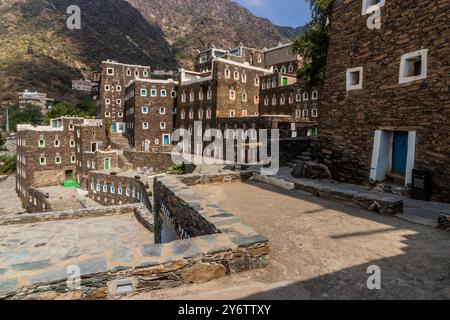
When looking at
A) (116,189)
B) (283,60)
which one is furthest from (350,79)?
(283,60)

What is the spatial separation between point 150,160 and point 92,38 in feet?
293

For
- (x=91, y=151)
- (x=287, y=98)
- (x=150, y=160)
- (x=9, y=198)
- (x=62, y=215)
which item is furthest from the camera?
(x=9, y=198)

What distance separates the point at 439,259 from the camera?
15.2 feet

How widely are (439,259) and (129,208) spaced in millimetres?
12216

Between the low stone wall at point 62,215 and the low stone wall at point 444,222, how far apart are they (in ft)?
37.9

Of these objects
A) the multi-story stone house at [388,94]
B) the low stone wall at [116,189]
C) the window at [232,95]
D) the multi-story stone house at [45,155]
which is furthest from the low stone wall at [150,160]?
the multi-story stone house at [388,94]

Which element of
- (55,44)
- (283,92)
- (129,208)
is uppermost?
(55,44)

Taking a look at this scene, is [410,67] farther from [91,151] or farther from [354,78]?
[91,151]

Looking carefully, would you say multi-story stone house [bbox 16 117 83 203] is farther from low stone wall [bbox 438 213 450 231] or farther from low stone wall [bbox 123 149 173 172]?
low stone wall [bbox 438 213 450 231]

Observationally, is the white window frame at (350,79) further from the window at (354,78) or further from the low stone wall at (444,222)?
the low stone wall at (444,222)

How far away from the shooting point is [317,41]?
709 inches

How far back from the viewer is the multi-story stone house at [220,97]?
34.2 metres
